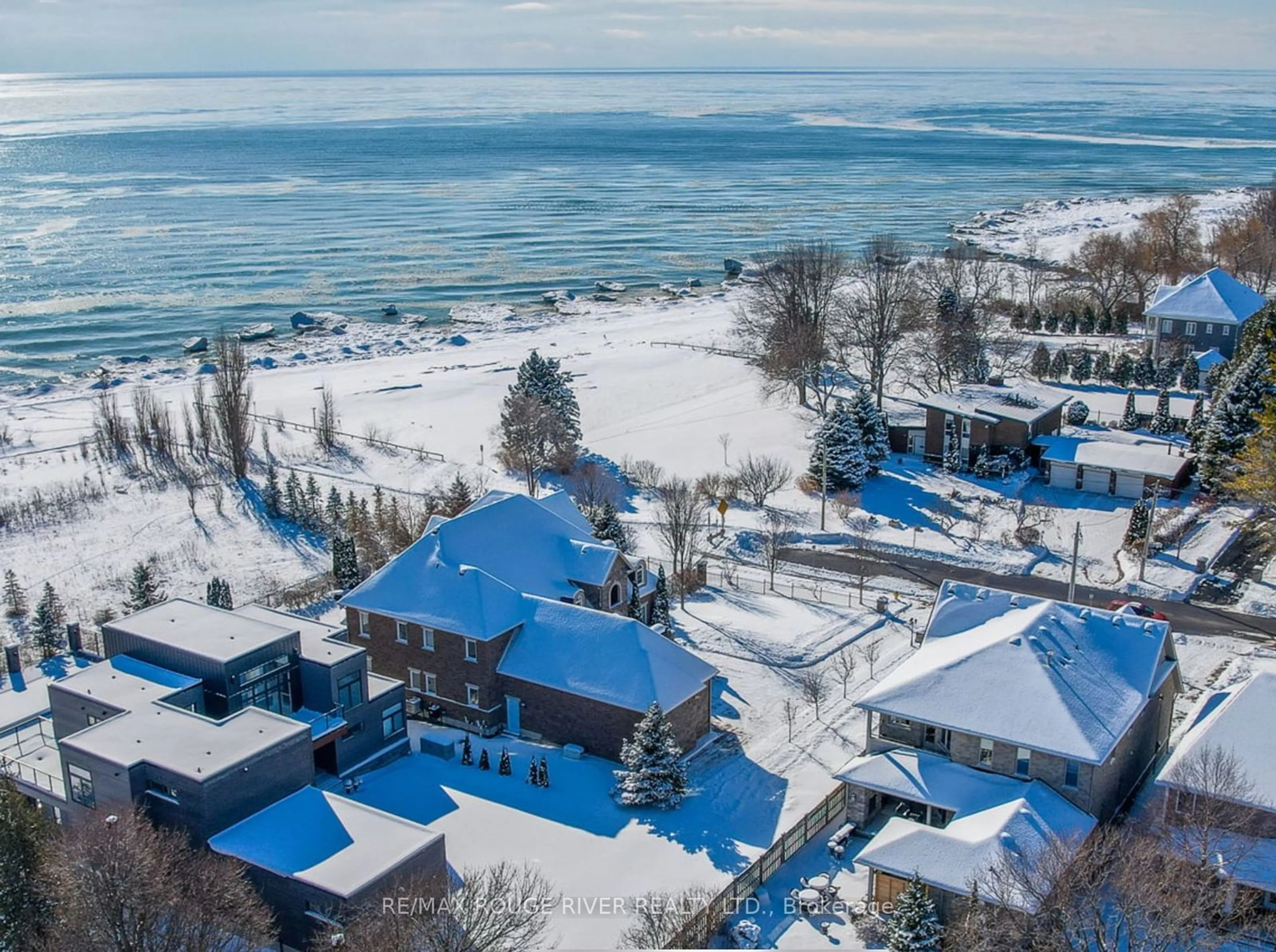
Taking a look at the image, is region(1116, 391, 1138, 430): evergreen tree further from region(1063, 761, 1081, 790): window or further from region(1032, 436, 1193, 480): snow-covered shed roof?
region(1063, 761, 1081, 790): window

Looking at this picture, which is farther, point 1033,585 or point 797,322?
point 797,322

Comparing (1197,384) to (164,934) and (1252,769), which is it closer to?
(1252,769)

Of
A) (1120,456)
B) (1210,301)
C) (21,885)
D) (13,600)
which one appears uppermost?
(1210,301)

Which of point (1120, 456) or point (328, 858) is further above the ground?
point (328, 858)

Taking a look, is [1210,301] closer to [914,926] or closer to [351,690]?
[914,926]

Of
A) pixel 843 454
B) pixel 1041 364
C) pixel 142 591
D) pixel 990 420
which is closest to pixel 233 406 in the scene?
pixel 142 591

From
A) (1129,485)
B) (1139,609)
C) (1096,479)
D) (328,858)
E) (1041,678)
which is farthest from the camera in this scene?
(1096,479)

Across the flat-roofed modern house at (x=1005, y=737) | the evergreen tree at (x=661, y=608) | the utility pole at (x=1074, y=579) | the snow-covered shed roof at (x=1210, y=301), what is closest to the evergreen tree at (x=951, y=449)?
the utility pole at (x=1074, y=579)
